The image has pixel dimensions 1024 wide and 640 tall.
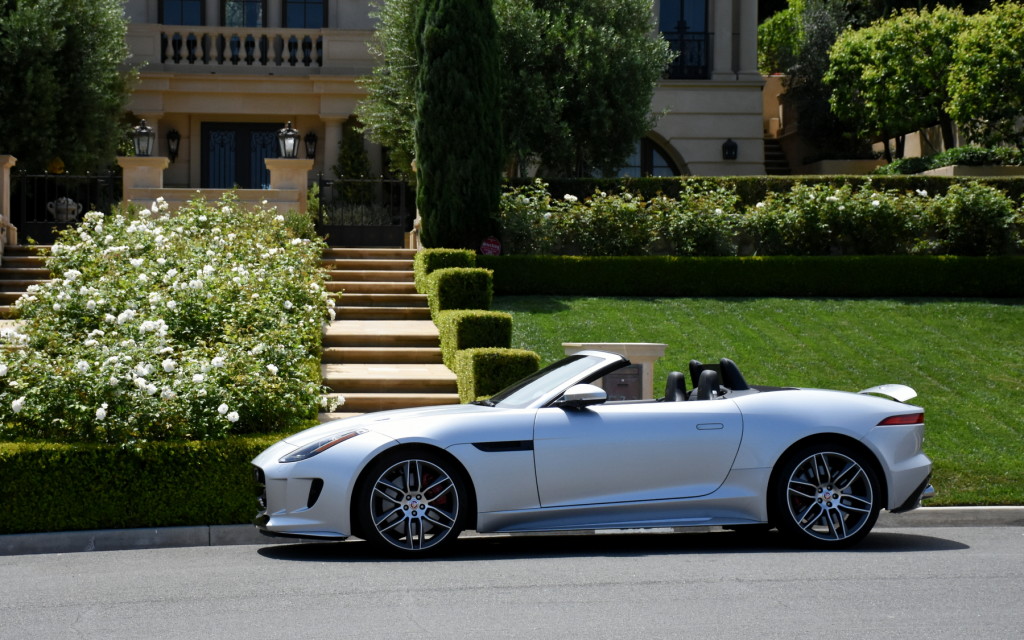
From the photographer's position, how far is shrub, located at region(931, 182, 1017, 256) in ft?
64.3

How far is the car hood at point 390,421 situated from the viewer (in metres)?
7.77

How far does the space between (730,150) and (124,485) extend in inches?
899

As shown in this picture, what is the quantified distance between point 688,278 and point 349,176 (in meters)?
10.7

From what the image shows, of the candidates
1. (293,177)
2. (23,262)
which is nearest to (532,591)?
(23,262)

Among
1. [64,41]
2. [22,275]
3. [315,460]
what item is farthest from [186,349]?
[64,41]

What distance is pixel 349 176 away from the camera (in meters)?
26.9

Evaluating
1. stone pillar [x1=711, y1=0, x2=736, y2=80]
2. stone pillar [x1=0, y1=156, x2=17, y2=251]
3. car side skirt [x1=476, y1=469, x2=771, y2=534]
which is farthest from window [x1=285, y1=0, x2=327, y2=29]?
car side skirt [x1=476, y1=469, x2=771, y2=534]

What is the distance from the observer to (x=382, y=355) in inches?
594

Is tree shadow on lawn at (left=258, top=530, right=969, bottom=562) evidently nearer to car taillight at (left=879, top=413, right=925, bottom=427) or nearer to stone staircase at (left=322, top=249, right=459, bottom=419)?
car taillight at (left=879, top=413, right=925, bottom=427)

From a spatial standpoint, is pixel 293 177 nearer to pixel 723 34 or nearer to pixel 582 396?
pixel 582 396

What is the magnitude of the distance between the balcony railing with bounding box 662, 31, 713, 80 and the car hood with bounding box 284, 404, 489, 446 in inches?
925

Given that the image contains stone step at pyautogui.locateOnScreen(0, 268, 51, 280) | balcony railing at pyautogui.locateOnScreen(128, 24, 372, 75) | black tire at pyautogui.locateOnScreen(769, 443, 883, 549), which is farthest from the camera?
balcony railing at pyautogui.locateOnScreen(128, 24, 372, 75)

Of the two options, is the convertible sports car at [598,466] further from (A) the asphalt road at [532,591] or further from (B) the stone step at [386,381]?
(B) the stone step at [386,381]

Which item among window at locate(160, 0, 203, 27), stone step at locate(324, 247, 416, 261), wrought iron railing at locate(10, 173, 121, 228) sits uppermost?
window at locate(160, 0, 203, 27)
